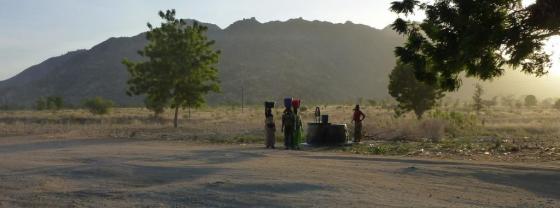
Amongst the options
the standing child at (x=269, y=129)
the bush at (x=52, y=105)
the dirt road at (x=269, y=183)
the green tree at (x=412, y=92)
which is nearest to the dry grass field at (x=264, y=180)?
the dirt road at (x=269, y=183)

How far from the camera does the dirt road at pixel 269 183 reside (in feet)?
34.0

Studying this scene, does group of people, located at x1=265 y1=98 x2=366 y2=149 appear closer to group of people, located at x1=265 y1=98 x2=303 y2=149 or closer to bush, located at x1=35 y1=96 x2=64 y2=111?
group of people, located at x1=265 y1=98 x2=303 y2=149

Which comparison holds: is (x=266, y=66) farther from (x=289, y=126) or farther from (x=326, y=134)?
(x=289, y=126)

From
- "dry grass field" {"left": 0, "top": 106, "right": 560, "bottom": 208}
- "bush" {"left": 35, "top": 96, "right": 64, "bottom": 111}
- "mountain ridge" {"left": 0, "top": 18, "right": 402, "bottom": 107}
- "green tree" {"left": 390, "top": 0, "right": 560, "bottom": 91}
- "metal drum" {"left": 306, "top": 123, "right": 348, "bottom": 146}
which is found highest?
"mountain ridge" {"left": 0, "top": 18, "right": 402, "bottom": 107}

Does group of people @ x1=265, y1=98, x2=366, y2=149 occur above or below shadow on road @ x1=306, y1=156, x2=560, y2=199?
above

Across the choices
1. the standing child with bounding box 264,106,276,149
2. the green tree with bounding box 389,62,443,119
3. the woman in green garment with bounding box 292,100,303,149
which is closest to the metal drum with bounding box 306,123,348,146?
the woman in green garment with bounding box 292,100,303,149

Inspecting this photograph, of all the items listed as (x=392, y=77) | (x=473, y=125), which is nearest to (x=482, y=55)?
(x=473, y=125)

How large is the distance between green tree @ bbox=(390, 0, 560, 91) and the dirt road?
2.92m

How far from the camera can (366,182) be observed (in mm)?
12352

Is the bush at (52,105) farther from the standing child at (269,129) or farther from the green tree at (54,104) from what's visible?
the standing child at (269,129)

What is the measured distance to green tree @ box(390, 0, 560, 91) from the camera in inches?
631

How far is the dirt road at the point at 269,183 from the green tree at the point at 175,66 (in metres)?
22.2

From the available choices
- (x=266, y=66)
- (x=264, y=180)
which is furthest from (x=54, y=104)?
(x=264, y=180)

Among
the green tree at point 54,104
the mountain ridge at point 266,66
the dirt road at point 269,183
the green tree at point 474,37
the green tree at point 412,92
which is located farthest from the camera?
the mountain ridge at point 266,66
